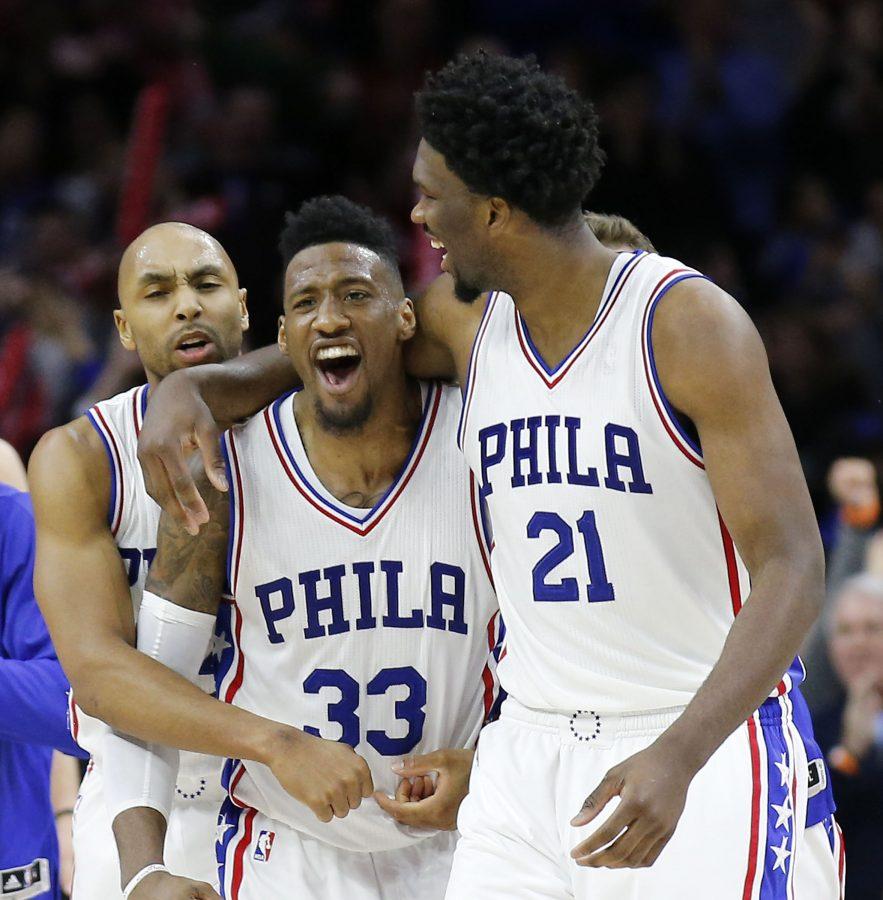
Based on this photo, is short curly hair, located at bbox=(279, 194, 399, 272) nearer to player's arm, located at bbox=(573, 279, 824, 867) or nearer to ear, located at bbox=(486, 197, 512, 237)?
ear, located at bbox=(486, 197, 512, 237)

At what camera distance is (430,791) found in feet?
11.6

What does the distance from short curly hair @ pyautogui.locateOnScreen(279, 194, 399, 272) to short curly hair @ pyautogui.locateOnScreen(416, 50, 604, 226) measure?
0.50 m

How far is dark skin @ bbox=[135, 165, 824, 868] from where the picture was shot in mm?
2631

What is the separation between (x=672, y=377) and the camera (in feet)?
9.70

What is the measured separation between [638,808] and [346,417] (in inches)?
52.0

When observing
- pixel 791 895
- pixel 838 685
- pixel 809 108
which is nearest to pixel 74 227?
pixel 809 108

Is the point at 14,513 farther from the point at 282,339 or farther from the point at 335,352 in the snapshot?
the point at 335,352

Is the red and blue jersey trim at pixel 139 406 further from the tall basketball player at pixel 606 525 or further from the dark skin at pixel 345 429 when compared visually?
the tall basketball player at pixel 606 525

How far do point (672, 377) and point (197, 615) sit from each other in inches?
48.3

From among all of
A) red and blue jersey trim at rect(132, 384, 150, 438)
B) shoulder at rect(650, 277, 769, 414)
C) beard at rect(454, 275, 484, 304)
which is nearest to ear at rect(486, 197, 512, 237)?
beard at rect(454, 275, 484, 304)

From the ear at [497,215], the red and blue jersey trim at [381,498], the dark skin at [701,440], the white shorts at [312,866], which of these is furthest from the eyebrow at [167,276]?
the white shorts at [312,866]

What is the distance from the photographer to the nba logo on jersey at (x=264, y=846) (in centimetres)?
368

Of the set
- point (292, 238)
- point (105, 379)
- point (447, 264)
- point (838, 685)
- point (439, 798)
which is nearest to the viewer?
point (447, 264)

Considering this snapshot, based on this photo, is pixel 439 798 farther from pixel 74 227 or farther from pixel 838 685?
pixel 74 227
